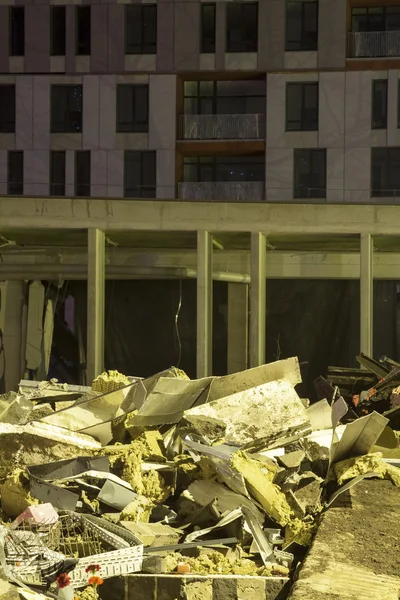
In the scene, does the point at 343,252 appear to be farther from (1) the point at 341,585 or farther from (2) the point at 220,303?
(1) the point at 341,585

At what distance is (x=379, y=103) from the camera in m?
38.4

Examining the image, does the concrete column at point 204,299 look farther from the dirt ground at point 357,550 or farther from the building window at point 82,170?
the building window at point 82,170

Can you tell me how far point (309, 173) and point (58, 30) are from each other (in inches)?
467

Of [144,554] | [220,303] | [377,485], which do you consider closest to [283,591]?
[144,554]

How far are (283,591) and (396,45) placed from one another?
113 feet

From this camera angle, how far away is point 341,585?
21.9 ft

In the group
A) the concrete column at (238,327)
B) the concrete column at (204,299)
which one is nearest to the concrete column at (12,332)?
the concrete column at (238,327)

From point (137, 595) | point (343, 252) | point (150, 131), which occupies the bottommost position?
point (137, 595)

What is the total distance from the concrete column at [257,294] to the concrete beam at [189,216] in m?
0.36

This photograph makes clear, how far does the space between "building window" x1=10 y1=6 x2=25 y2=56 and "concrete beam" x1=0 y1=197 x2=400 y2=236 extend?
20297mm

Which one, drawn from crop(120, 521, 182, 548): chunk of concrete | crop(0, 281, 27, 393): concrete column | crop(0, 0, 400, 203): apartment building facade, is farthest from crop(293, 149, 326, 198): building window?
crop(120, 521, 182, 548): chunk of concrete

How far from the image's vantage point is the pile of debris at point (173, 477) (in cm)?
764

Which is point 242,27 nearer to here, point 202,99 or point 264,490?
point 202,99

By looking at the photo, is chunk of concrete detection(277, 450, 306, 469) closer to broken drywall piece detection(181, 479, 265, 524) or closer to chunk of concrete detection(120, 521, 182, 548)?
broken drywall piece detection(181, 479, 265, 524)
